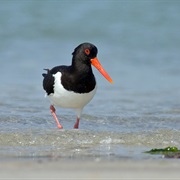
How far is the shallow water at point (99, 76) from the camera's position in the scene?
718 cm

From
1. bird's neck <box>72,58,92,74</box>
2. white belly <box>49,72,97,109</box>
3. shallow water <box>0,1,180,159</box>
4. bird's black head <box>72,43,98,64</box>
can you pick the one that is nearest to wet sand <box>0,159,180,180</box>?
shallow water <box>0,1,180,159</box>

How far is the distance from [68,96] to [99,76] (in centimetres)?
472

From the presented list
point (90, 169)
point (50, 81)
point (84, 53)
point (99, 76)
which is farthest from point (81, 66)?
point (99, 76)

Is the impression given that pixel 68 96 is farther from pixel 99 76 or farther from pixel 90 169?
pixel 99 76

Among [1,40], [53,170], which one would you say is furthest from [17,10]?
[53,170]

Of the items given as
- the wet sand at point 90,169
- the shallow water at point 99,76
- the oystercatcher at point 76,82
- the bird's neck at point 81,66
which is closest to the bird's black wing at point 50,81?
the oystercatcher at point 76,82

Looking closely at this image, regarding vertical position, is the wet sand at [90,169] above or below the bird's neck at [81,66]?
below

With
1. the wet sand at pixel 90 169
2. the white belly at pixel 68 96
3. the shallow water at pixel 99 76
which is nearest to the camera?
the wet sand at pixel 90 169

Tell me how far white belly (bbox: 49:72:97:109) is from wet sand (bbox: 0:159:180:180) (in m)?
2.19

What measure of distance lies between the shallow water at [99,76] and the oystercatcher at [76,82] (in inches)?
15.5

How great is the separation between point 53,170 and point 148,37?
1144cm

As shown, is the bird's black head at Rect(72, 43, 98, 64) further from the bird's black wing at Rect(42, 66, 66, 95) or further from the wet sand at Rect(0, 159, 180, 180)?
the wet sand at Rect(0, 159, 180, 180)

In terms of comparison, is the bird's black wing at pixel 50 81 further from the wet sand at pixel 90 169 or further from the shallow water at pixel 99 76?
the wet sand at pixel 90 169

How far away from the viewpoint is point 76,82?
8039 mm
